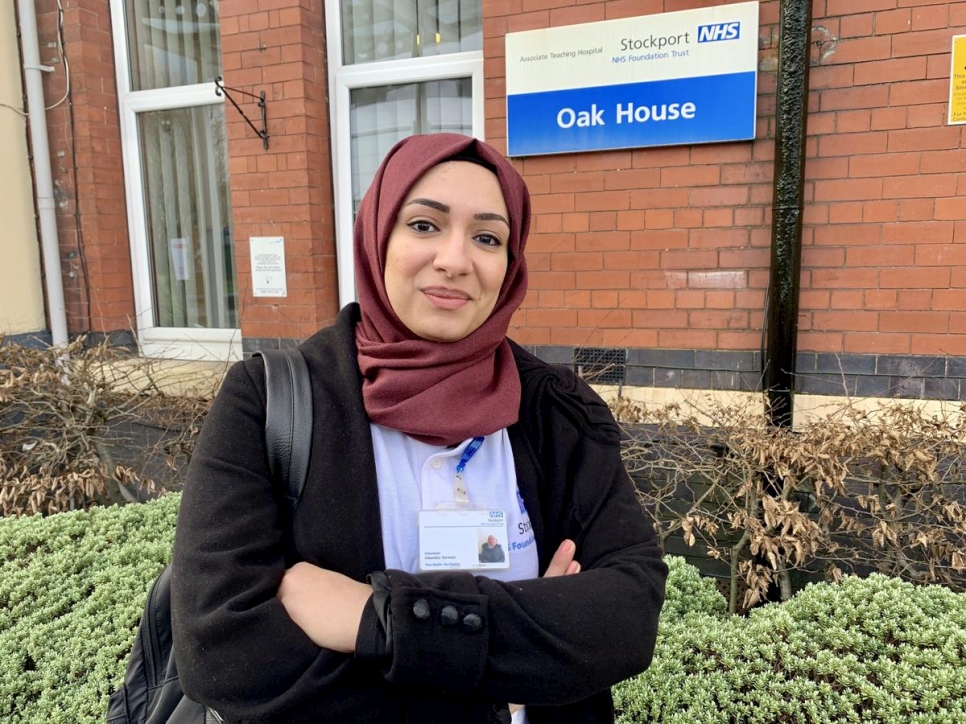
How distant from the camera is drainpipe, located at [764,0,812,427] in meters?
3.10

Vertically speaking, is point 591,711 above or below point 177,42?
below

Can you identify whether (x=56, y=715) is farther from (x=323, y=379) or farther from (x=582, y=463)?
(x=582, y=463)

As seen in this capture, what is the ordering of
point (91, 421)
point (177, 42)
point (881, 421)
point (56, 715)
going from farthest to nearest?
point (177, 42) → point (91, 421) → point (881, 421) → point (56, 715)

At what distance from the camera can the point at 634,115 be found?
140 inches

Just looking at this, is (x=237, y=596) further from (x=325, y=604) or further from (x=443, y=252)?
(x=443, y=252)

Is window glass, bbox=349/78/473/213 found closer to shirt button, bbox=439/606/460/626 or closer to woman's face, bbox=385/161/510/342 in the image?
woman's face, bbox=385/161/510/342

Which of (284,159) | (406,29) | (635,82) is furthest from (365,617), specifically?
(406,29)

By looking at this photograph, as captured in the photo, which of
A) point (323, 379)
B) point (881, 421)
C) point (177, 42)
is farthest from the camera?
point (177, 42)

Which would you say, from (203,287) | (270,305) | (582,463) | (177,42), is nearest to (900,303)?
(582,463)

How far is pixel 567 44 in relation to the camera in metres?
3.64

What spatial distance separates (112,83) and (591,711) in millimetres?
5840

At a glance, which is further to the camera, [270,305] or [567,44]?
[270,305]

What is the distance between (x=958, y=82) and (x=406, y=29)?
326 centimetres

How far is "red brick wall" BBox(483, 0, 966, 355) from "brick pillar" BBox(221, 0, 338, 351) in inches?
50.2
